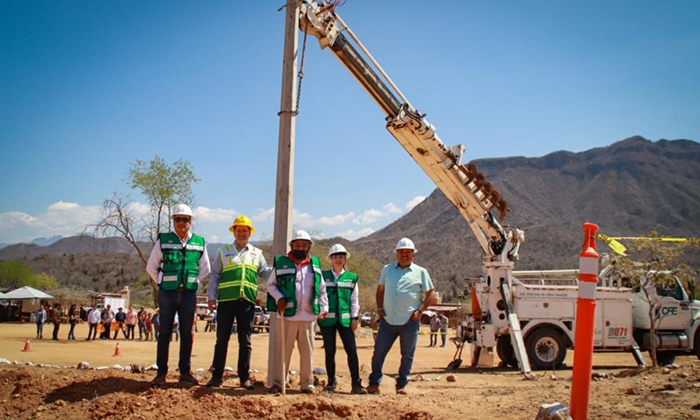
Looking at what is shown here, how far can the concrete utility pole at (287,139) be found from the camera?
728 cm

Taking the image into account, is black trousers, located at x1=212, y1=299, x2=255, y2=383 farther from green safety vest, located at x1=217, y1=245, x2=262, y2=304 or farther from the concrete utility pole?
the concrete utility pole

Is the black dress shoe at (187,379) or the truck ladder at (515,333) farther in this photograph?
the truck ladder at (515,333)

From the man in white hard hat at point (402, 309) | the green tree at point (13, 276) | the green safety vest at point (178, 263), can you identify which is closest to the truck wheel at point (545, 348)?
the man in white hard hat at point (402, 309)

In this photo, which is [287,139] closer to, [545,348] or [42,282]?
[545,348]

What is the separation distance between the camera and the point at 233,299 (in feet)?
21.2

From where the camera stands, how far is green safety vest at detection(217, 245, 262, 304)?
255 inches

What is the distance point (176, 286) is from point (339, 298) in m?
2.12

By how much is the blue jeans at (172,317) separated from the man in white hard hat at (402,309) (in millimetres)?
2326

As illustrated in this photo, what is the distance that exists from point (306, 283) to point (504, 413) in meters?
2.65

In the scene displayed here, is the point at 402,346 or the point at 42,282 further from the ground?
the point at 402,346

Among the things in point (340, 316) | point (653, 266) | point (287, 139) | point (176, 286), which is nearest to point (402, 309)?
point (340, 316)

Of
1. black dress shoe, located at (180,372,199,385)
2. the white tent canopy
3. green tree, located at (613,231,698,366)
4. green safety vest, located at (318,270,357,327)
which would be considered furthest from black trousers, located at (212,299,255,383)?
the white tent canopy

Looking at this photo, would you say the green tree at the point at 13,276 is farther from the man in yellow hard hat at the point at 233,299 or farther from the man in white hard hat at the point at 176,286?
the man in yellow hard hat at the point at 233,299

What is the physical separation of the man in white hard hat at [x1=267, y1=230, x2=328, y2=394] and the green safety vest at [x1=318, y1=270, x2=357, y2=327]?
0.43 m
